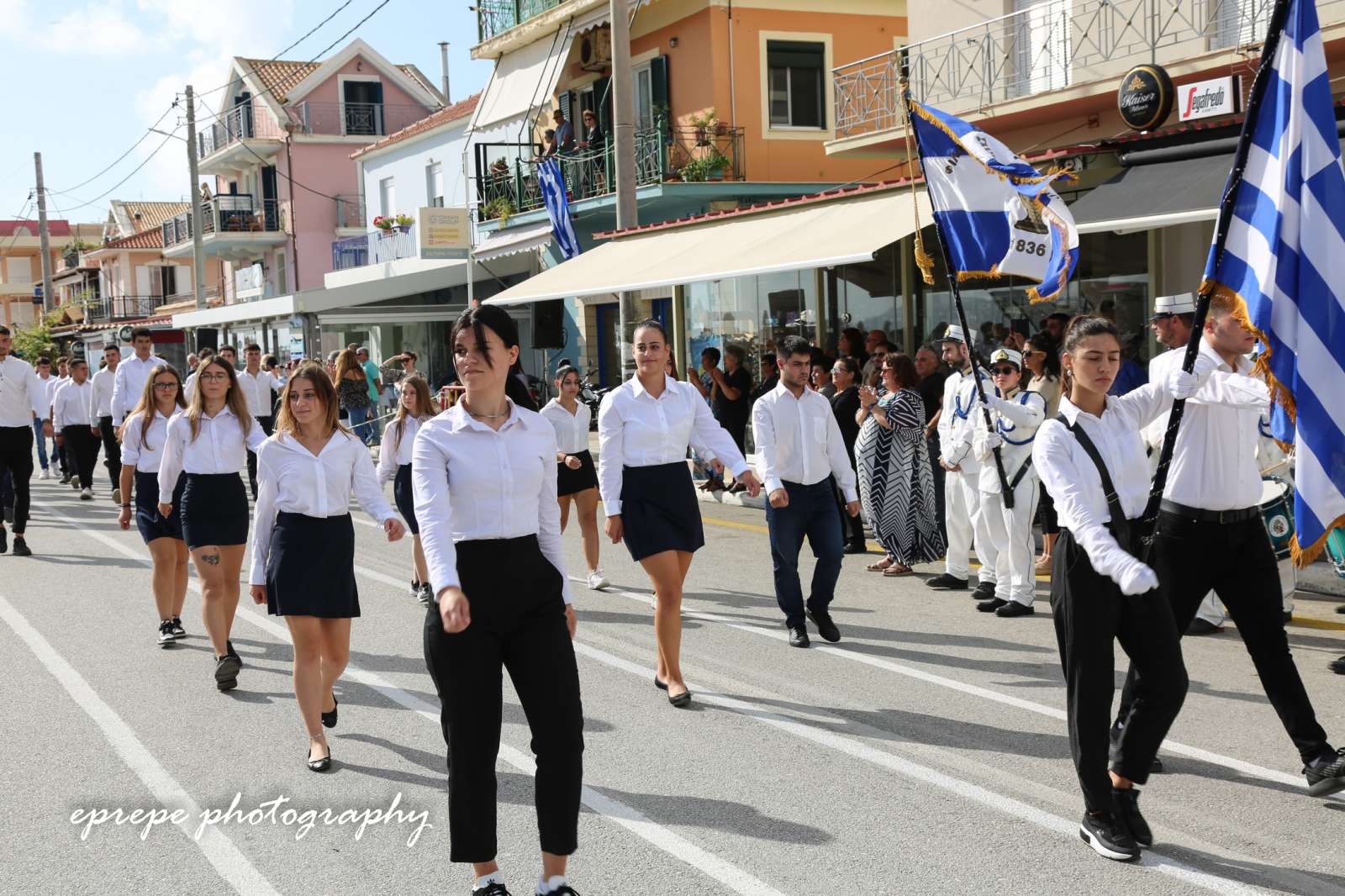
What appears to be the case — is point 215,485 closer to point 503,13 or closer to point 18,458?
point 18,458

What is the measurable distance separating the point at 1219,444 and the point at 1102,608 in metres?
1.22

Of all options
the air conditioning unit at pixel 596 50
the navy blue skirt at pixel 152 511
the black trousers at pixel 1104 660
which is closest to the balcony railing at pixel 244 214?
the air conditioning unit at pixel 596 50

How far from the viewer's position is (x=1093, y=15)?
1553 cm

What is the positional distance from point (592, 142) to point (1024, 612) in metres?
17.0

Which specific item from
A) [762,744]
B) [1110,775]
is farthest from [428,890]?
[1110,775]

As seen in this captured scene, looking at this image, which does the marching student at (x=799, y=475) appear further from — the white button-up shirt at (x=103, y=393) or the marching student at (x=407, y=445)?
the white button-up shirt at (x=103, y=393)

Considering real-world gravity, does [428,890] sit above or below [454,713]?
below

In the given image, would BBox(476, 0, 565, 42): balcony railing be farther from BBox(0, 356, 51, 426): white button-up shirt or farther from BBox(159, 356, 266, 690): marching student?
BBox(159, 356, 266, 690): marching student

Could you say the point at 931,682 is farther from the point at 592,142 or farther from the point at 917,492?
the point at 592,142

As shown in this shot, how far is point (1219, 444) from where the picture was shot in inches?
215

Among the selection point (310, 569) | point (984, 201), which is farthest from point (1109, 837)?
point (984, 201)

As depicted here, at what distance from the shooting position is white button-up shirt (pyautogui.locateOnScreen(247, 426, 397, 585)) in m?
6.18

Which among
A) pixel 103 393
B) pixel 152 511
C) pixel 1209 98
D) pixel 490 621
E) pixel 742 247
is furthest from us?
pixel 103 393

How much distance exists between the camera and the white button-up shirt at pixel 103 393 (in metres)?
16.9
